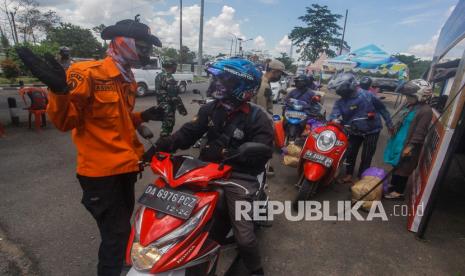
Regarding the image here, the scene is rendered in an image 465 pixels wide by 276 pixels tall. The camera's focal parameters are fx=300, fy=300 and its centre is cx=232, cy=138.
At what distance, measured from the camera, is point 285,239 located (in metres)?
3.40

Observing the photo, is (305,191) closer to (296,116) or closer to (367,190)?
(367,190)

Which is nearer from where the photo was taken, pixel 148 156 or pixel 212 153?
pixel 148 156

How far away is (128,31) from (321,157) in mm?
2962

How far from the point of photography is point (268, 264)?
2.94 meters

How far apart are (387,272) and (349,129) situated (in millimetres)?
2276

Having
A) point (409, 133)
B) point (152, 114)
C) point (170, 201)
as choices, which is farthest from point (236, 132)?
point (409, 133)

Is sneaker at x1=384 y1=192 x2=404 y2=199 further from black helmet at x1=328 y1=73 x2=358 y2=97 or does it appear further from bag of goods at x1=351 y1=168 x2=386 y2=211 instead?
black helmet at x1=328 y1=73 x2=358 y2=97

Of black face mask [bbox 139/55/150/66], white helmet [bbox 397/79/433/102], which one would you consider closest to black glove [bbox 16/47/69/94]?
black face mask [bbox 139/55/150/66]

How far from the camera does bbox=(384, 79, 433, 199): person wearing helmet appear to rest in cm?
407

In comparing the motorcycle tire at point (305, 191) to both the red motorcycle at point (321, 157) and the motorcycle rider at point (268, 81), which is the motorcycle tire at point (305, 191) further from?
the motorcycle rider at point (268, 81)

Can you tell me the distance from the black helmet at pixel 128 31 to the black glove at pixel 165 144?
81cm

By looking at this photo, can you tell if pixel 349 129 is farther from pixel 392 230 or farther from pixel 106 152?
pixel 106 152

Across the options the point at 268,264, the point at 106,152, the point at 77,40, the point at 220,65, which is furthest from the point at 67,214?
the point at 77,40

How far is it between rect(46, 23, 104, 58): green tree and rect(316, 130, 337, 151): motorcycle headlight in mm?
36068
